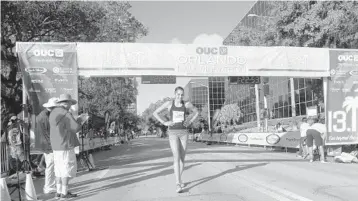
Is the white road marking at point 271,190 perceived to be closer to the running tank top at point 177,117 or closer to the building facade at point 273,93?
the running tank top at point 177,117

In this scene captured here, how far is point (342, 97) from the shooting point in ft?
43.7

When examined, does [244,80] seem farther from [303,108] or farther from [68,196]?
[303,108]

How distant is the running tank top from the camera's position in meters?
7.60

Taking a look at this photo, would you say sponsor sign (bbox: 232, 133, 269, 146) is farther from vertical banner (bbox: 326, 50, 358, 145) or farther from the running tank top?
the running tank top

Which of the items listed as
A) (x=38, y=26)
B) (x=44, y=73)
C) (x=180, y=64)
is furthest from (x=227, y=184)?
(x=38, y=26)

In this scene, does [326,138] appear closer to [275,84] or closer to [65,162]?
[65,162]

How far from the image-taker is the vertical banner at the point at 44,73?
35.1 feet

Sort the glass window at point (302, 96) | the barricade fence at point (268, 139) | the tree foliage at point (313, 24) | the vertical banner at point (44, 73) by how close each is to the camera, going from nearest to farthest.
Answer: the vertical banner at point (44, 73)
the tree foliage at point (313, 24)
the barricade fence at point (268, 139)
the glass window at point (302, 96)

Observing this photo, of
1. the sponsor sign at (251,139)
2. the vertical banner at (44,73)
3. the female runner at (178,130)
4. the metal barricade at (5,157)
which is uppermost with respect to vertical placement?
the vertical banner at (44,73)

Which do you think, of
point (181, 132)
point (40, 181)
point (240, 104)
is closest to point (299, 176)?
point (181, 132)

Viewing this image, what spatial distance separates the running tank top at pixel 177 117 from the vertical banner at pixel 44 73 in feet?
13.2

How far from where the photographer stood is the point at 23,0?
1520cm

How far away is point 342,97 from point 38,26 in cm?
1239

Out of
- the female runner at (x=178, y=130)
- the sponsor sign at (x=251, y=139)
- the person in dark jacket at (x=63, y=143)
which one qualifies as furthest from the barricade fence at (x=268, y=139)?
the person in dark jacket at (x=63, y=143)
